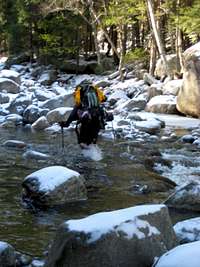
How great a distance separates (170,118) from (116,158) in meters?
7.53

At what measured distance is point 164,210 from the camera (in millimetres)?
4918

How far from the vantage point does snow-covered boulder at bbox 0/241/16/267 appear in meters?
4.81

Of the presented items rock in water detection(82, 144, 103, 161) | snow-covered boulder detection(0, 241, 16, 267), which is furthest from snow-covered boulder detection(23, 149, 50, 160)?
snow-covered boulder detection(0, 241, 16, 267)

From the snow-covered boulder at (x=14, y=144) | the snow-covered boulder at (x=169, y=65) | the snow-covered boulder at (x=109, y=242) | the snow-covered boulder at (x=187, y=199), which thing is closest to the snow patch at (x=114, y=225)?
the snow-covered boulder at (x=109, y=242)

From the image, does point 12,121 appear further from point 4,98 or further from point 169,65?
point 169,65

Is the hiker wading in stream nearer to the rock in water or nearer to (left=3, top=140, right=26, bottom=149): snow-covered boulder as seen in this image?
the rock in water

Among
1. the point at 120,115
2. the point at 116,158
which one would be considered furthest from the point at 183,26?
the point at 116,158

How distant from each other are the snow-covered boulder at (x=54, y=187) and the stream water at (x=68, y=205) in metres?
0.18

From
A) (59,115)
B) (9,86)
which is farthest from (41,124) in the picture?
(9,86)

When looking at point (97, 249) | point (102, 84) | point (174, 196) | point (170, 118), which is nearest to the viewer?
point (97, 249)

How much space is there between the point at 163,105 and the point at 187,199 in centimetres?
1359

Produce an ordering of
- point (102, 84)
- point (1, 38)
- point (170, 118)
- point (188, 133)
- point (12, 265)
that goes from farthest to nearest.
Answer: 1. point (1, 38)
2. point (102, 84)
3. point (170, 118)
4. point (188, 133)
5. point (12, 265)

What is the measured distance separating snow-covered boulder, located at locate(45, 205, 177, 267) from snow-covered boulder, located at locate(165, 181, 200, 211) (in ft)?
8.00

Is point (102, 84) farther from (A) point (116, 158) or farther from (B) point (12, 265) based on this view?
(B) point (12, 265)
